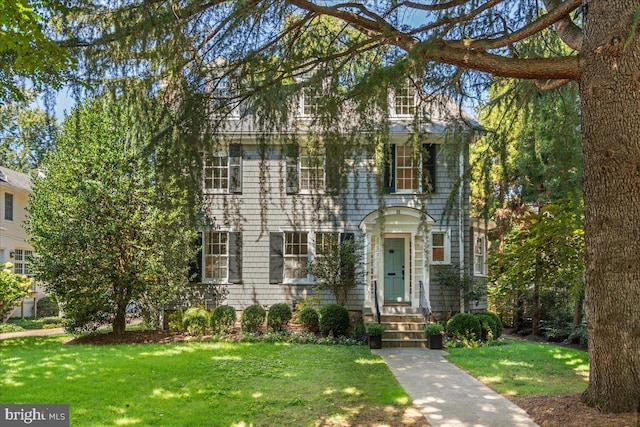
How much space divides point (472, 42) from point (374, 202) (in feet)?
29.9

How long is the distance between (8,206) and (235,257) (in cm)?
1122

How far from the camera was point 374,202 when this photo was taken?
1437 cm

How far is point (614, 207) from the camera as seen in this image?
498 centimetres

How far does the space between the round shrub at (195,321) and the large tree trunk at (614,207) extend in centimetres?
979

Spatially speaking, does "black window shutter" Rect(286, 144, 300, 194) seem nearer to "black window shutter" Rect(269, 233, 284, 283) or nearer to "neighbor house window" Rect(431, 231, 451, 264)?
"black window shutter" Rect(269, 233, 284, 283)

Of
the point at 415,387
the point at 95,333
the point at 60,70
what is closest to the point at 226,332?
the point at 95,333

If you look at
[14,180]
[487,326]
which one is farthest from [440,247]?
[14,180]

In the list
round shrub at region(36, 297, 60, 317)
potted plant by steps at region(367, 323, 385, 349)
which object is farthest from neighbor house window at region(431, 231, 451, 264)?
round shrub at region(36, 297, 60, 317)

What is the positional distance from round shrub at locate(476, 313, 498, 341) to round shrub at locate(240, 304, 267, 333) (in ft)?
17.8

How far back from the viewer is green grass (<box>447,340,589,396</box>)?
723cm

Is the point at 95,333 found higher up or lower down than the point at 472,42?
lower down

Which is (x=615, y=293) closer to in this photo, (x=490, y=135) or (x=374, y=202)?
(x=490, y=135)

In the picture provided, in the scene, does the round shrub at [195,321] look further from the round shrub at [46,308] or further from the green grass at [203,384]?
the round shrub at [46,308]

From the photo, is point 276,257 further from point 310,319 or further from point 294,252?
point 310,319
